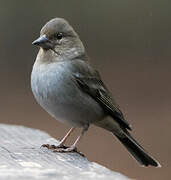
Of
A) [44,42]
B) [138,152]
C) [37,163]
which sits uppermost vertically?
[44,42]

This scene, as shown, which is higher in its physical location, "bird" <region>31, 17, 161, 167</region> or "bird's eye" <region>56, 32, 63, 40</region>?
"bird's eye" <region>56, 32, 63, 40</region>

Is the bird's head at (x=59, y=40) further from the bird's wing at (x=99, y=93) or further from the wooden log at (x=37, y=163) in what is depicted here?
the wooden log at (x=37, y=163)

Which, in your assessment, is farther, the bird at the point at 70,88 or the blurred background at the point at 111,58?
the blurred background at the point at 111,58

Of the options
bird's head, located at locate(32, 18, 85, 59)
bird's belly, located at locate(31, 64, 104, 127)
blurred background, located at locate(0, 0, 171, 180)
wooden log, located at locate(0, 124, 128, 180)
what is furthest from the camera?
blurred background, located at locate(0, 0, 171, 180)

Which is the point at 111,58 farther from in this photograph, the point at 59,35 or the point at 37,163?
the point at 37,163

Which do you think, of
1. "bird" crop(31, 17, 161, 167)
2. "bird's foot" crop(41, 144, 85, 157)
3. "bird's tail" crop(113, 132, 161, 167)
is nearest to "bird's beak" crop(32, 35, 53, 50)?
"bird" crop(31, 17, 161, 167)

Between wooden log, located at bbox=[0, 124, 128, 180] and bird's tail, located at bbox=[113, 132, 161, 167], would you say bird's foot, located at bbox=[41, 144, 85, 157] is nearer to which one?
wooden log, located at bbox=[0, 124, 128, 180]

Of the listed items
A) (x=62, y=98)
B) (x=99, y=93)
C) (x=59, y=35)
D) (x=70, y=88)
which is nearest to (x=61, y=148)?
(x=62, y=98)

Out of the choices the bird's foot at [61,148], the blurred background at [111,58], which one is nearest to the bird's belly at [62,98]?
the bird's foot at [61,148]
